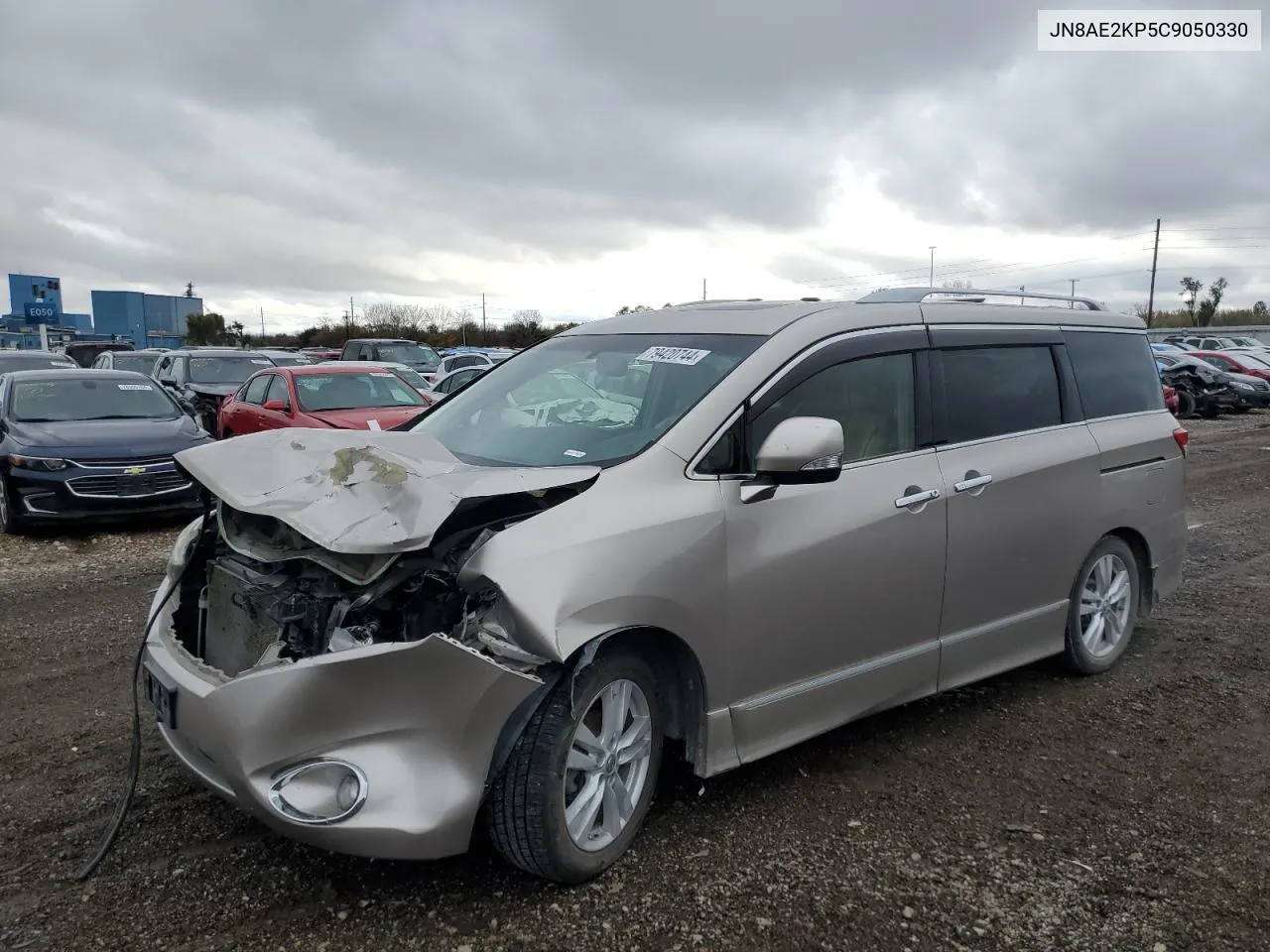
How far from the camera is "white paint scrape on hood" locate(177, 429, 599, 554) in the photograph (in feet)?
9.28

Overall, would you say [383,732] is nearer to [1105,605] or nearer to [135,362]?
[1105,605]

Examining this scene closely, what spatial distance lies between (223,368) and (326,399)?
627 centimetres

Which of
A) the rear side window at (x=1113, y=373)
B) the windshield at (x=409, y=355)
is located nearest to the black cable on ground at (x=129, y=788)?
the rear side window at (x=1113, y=373)

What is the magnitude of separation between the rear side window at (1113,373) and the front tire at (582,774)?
308 cm

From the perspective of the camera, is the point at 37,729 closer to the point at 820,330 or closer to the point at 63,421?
the point at 820,330

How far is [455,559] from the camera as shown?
2967 mm

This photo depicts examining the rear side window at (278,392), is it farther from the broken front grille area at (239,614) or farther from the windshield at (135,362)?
the windshield at (135,362)

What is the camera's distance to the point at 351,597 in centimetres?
292

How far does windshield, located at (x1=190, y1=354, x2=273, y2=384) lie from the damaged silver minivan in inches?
522

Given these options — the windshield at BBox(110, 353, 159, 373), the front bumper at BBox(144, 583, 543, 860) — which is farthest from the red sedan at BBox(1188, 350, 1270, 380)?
the front bumper at BBox(144, 583, 543, 860)

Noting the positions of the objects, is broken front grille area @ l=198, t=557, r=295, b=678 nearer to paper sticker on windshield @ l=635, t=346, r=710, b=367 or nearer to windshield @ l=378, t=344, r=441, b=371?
paper sticker on windshield @ l=635, t=346, r=710, b=367

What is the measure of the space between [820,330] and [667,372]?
2.06 feet

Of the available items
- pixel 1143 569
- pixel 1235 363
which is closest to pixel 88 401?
pixel 1143 569

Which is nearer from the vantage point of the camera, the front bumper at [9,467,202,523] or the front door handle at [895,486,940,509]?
the front door handle at [895,486,940,509]
